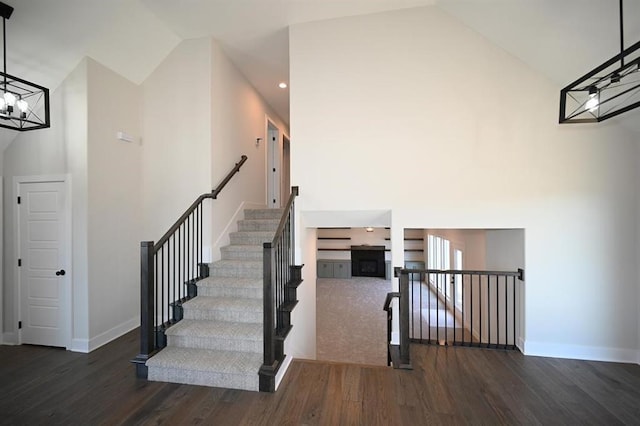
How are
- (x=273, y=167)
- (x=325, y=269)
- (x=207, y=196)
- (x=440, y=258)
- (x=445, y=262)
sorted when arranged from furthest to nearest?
(x=325, y=269)
(x=440, y=258)
(x=445, y=262)
(x=273, y=167)
(x=207, y=196)

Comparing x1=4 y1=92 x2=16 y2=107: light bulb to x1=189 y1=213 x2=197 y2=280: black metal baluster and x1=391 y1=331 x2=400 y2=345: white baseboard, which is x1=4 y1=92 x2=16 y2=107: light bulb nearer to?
x1=189 y1=213 x2=197 y2=280: black metal baluster

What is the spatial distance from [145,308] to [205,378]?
892 mm

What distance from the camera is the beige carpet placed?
18.0ft

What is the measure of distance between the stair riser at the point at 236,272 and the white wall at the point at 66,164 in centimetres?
144

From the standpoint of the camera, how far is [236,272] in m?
3.64

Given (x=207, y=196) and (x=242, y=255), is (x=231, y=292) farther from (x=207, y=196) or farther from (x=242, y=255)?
(x=207, y=196)

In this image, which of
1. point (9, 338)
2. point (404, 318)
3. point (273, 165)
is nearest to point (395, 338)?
point (404, 318)

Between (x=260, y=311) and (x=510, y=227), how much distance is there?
3.04 m

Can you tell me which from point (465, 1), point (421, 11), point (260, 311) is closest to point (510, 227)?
point (465, 1)

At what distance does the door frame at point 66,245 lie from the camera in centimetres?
333

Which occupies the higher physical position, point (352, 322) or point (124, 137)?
point (124, 137)

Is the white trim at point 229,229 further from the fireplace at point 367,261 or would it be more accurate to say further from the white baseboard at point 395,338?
the fireplace at point 367,261

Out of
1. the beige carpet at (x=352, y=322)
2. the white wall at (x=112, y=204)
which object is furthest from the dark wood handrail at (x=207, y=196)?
the beige carpet at (x=352, y=322)

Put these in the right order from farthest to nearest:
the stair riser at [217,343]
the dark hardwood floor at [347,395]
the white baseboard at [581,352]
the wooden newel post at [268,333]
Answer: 1. the white baseboard at [581,352]
2. the stair riser at [217,343]
3. the wooden newel post at [268,333]
4. the dark hardwood floor at [347,395]
